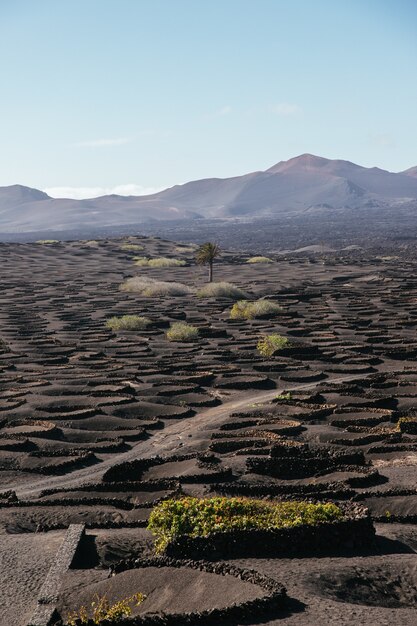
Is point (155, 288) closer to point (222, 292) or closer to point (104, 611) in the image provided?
point (222, 292)

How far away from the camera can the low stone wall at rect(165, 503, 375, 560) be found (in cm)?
1795

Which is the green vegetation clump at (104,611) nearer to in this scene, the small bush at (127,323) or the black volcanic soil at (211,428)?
the black volcanic soil at (211,428)

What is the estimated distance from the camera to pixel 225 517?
734 inches

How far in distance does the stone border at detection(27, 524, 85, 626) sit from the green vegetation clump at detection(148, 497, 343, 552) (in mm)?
1902

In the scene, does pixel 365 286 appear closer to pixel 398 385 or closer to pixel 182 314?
pixel 182 314

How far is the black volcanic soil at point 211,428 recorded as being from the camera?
17.4m

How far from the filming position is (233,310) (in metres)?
69.5

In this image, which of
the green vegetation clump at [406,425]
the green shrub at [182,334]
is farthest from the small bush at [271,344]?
the green vegetation clump at [406,425]

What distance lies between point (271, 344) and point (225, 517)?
3426cm

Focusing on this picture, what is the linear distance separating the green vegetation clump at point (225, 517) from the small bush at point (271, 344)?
105 feet

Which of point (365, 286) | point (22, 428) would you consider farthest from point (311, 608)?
point (365, 286)

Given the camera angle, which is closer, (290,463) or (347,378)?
(290,463)

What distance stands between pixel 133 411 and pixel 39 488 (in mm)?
10304

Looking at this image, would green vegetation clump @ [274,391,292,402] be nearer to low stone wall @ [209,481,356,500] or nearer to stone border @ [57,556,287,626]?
low stone wall @ [209,481,356,500]
